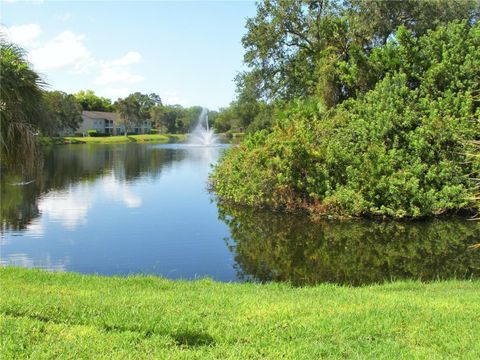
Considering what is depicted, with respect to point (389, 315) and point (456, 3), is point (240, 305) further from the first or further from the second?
point (456, 3)

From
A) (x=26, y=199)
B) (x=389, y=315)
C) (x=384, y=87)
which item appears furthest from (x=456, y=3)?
(x=389, y=315)

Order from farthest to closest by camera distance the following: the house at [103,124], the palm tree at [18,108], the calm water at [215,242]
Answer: the house at [103,124], the calm water at [215,242], the palm tree at [18,108]

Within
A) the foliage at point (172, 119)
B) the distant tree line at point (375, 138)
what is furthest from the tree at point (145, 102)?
the distant tree line at point (375, 138)

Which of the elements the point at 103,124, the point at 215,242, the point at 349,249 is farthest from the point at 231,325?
the point at 103,124

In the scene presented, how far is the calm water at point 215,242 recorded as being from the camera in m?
13.0

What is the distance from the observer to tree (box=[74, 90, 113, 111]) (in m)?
122

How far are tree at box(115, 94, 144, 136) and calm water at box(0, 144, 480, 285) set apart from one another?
86671mm

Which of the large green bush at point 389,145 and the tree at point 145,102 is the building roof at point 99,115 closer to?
the tree at point 145,102

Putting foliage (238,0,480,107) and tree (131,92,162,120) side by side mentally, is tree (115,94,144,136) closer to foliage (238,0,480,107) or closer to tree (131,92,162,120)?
tree (131,92,162,120)

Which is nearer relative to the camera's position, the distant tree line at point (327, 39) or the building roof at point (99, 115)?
the distant tree line at point (327, 39)

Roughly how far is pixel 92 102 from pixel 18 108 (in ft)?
401

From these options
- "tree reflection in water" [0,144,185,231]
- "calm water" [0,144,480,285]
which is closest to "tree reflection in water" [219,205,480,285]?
"calm water" [0,144,480,285]

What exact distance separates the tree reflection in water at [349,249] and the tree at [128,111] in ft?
308

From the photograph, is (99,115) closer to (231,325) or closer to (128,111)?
(128,111)
